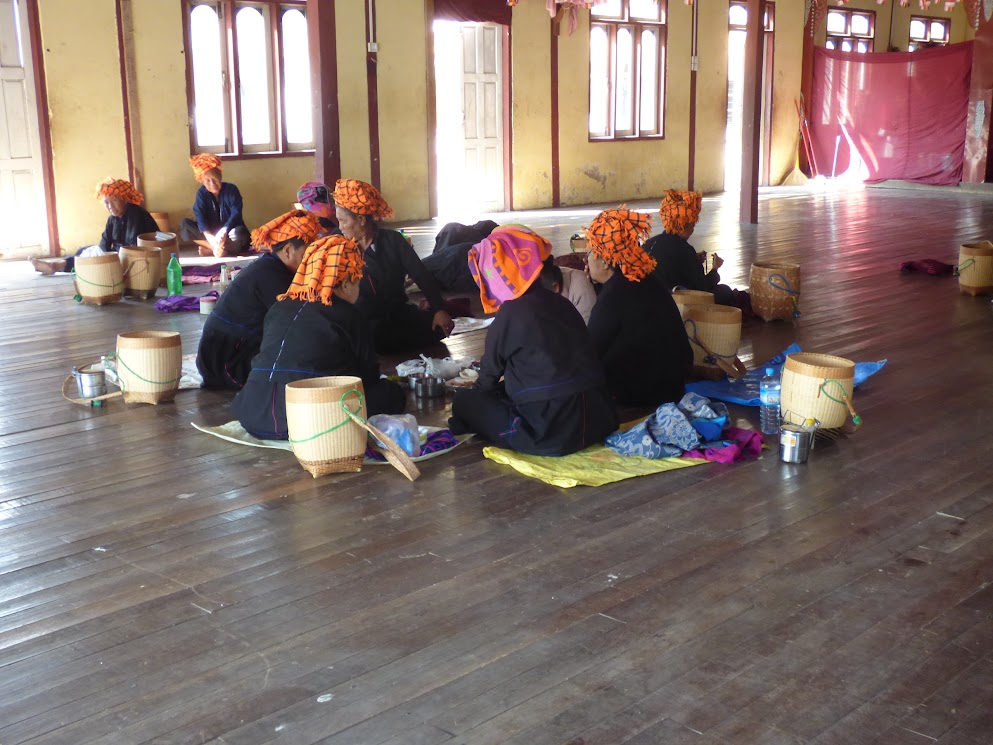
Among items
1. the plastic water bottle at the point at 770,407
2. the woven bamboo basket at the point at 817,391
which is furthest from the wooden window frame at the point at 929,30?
the woven bamboo basket at the point at 817,391

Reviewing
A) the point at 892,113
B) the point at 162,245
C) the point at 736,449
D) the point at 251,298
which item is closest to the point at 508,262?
the point at 736,449

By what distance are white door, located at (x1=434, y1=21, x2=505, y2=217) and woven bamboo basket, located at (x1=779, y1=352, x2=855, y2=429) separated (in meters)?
8.35

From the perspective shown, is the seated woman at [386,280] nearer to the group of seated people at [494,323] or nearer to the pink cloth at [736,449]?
the group of seated people at [494,323]

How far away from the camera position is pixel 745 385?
4789 millimetres

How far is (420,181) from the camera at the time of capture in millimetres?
12055

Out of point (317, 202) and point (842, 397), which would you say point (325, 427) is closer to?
point (842, 397)

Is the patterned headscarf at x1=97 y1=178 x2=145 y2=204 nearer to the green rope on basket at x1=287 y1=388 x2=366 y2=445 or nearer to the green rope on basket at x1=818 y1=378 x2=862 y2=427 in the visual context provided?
the green rope on basket at x1=287 y1=388 x2=366 y2=445

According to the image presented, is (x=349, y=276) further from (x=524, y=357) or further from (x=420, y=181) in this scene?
(x=420, y=181)

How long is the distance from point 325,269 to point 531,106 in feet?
31.7

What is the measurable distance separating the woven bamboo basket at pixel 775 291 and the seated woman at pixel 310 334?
10.1 ft

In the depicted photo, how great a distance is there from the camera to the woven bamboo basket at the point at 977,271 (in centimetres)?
696

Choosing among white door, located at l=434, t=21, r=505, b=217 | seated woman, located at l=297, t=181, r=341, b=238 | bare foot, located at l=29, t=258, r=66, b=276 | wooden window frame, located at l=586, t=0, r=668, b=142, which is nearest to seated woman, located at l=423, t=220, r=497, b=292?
seated woman, located at l=297, t=181, r=341, b=238

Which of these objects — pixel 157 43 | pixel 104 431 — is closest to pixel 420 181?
pixel 157 43

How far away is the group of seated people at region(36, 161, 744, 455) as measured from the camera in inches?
148
